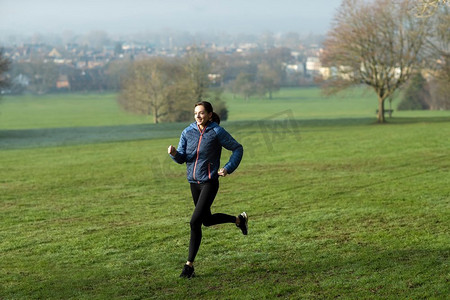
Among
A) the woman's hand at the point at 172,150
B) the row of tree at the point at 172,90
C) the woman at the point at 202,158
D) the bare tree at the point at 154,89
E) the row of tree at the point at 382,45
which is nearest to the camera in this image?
the woman's hand at the point at 172,150

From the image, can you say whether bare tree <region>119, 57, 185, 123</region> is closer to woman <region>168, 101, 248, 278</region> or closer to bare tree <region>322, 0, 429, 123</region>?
bare tree <region>322, 0, 429, 123</region>

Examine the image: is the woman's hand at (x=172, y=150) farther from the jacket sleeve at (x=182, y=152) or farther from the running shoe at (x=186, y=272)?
the running shoe at (x=186, y=272)

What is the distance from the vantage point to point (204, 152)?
8.55m

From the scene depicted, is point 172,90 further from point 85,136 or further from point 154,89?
point 85,136

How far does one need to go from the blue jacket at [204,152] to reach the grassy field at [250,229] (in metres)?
1.34

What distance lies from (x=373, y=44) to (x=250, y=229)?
41884 mm

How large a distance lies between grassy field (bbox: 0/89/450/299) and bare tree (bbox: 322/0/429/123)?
2383 cm

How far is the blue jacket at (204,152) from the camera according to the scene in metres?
8.53

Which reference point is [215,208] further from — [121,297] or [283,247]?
[121,297]

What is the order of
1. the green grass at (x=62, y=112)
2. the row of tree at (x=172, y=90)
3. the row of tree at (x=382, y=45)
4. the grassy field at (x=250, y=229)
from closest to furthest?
the grassy field at (x=250, y=229)
the row of tree at (x=382, y=45)
the row of tree at (x=172, y=90)
the green grass at (x=62, y=112)

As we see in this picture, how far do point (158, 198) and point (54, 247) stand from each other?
6.04 metres

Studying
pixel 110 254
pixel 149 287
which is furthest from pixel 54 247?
pixel 149 287

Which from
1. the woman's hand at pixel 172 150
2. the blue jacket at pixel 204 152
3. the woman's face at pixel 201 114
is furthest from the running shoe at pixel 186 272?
the woman's face at pixel 201 114

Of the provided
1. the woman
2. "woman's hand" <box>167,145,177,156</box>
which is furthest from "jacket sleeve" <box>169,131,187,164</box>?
"woman's hand" <box>167,145,177,156</box>
